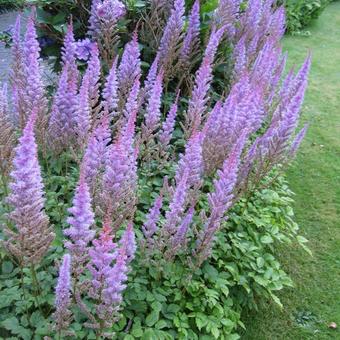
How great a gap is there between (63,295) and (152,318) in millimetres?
752

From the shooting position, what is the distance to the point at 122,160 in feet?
7.29

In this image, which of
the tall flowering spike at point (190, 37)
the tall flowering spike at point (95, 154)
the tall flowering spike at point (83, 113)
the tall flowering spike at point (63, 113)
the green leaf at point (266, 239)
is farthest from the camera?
the tall flowering spike at point (190, 37)

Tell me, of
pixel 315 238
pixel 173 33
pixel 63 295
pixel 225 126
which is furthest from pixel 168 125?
pixel 315 238

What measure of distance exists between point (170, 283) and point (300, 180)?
3124 millimetres

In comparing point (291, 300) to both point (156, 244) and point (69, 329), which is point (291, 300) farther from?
point (69, 329)

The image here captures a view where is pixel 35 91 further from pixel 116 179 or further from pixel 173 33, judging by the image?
pixel 173 33

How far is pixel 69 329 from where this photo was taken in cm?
221


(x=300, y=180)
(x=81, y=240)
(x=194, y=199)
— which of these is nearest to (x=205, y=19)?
(x=300, y=180)

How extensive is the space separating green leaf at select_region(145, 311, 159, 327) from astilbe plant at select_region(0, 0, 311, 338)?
0.21 m

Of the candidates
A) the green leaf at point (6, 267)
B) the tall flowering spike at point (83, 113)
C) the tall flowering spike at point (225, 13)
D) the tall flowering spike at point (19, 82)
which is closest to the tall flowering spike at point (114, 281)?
the green leaf at point (6, 267)

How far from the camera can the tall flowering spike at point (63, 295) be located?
184 centimetres

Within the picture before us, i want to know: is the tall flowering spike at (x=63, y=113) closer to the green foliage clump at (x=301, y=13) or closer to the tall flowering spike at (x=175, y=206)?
the tall flowering spike at (x=175, y=206)

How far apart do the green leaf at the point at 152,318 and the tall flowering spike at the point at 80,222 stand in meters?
0.62

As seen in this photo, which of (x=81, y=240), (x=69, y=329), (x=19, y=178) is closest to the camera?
(x=19, y=178)
